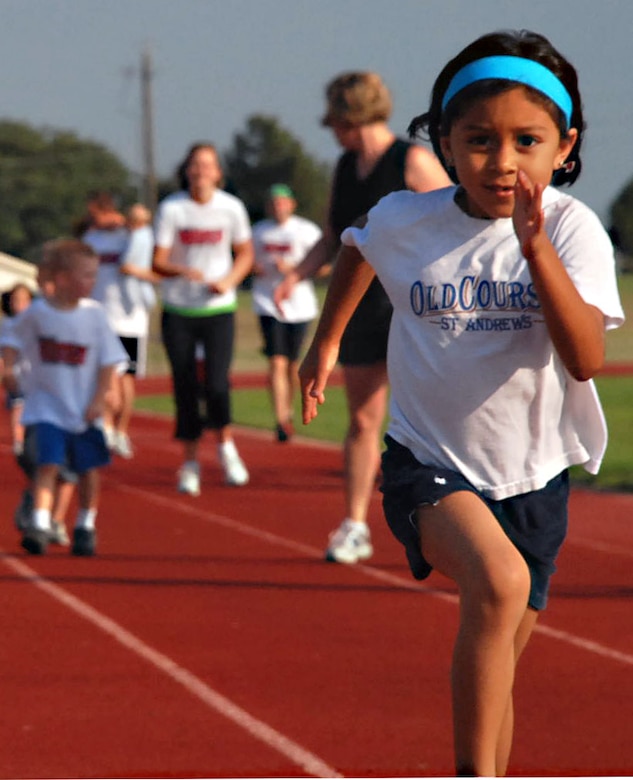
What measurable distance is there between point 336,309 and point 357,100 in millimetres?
3707

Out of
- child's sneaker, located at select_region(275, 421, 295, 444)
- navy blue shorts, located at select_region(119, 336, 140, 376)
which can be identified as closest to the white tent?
navy blue shorts, located at select_region(119, 336, 140, 376)

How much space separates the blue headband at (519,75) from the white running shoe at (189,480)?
273 inches

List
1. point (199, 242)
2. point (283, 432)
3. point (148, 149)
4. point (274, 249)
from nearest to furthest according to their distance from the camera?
point (199, 242) → point (283, 432) → point (274, 249) → point (148, 149)

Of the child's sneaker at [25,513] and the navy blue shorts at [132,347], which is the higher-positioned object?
the navy blue shorts at [132,347]

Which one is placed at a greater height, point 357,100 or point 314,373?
point 357,100

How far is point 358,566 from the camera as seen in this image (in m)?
7.69

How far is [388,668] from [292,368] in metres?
9.55

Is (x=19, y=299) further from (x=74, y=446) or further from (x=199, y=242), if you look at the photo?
(x=74, y=446)

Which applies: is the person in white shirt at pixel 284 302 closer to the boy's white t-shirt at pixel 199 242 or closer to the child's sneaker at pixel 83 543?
the boy's white t-shirt at pixel 199 242

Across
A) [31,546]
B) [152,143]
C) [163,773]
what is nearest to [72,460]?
[31,546]

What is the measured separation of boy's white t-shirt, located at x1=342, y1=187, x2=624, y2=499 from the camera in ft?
11.9

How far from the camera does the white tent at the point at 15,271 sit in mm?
13844

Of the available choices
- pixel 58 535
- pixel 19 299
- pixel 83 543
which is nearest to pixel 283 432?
pixel 19 299

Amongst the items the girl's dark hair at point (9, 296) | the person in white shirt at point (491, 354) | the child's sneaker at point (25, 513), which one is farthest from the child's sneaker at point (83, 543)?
the girl's dark hair at point (9, 296)
